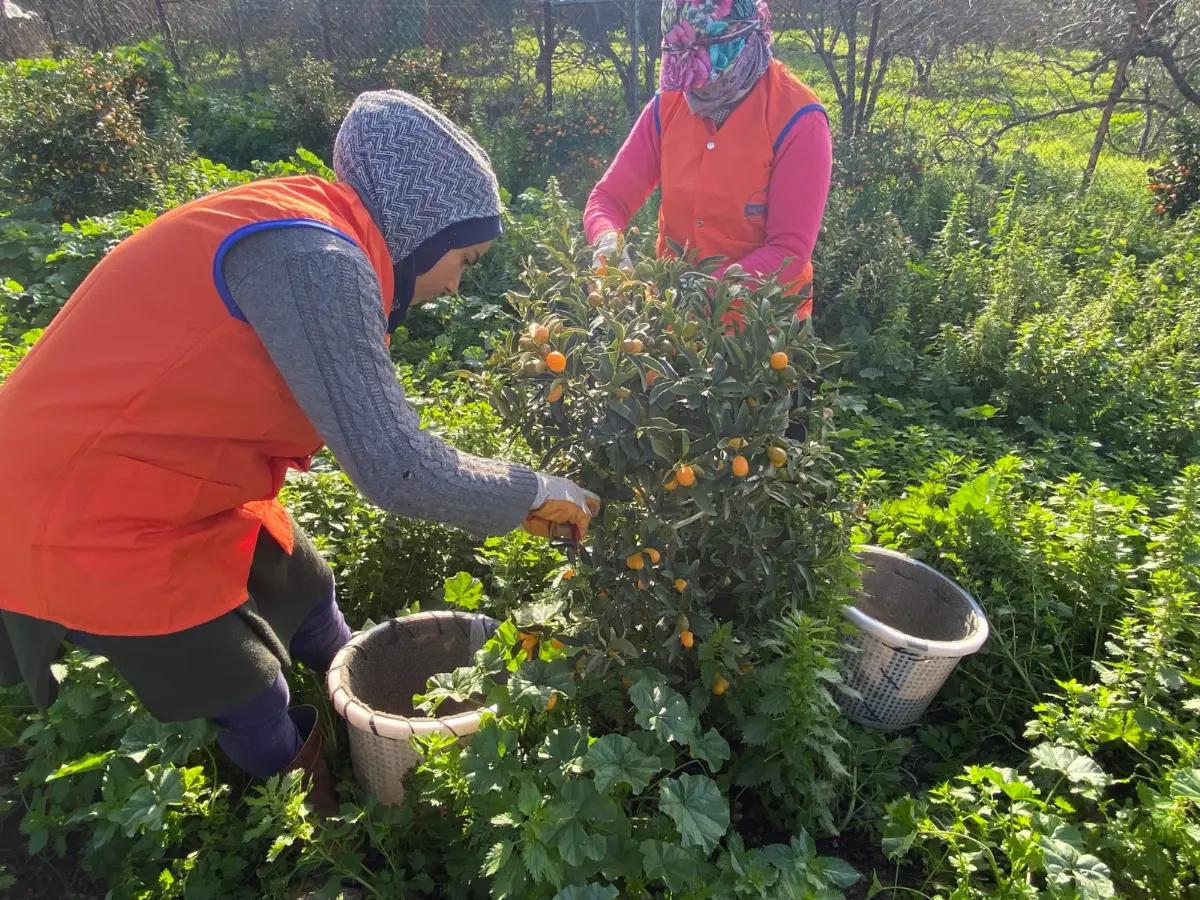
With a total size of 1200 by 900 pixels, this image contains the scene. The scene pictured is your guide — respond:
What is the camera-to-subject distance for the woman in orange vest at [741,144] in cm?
218

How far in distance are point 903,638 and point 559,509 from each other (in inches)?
44.3

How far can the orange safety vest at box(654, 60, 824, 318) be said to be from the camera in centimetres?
225

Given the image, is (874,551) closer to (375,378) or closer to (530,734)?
(530,734)

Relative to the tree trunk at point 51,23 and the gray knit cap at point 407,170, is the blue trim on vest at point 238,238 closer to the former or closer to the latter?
the gray knit cap at point 407,170

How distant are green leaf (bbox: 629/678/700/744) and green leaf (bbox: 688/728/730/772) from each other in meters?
0.02

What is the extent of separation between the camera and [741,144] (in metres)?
2.26

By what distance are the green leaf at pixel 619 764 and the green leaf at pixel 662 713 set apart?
2.2 inches

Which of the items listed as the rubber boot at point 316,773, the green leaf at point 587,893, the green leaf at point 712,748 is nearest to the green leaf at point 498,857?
the green leaf at point 587,893

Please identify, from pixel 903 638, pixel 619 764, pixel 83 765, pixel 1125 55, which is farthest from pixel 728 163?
pixel 1125 55

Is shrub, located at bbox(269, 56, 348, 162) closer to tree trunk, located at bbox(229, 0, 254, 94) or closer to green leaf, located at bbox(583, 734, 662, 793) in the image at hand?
tree trunk, located at bbox(229, 0, 254, 94)

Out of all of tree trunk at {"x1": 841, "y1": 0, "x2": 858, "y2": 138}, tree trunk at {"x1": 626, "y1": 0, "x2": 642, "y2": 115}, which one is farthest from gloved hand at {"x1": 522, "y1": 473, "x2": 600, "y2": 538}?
tree trunk at {"x1": 626, "y1": 0, "x2": 642, "y2": 115}

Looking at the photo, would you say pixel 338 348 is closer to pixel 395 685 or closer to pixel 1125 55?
pixel 395 685

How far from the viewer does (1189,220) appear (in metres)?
5.71

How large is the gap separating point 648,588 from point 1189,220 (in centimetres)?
629
